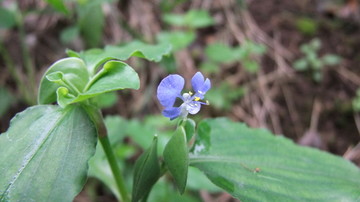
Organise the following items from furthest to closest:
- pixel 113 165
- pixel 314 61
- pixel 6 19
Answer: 1. pixel 314 61
2. pixel 6 19
3. pixel 113 165

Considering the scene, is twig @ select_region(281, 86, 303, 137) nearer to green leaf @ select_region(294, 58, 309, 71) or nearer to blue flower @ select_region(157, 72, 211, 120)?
green leaf @ select_region(294, 58, 309, 71)

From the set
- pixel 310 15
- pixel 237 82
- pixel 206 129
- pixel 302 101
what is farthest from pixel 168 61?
pixel 310 15

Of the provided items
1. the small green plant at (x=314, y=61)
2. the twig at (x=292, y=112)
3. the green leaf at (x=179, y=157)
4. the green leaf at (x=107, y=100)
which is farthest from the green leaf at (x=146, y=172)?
the small green plant at (x=314, y=61)

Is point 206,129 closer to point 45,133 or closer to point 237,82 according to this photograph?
point 45,133

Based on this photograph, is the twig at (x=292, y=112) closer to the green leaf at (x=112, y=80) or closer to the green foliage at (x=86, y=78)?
the green foliage at (x=86, y=78)

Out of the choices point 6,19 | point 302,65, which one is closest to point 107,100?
point 6,19

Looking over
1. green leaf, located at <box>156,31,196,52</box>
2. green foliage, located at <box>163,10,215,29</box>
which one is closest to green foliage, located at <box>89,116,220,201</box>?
green leaf, located at <box>156,31,196,52</box>

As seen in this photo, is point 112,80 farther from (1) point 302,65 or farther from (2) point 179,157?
(1) point 302,65
